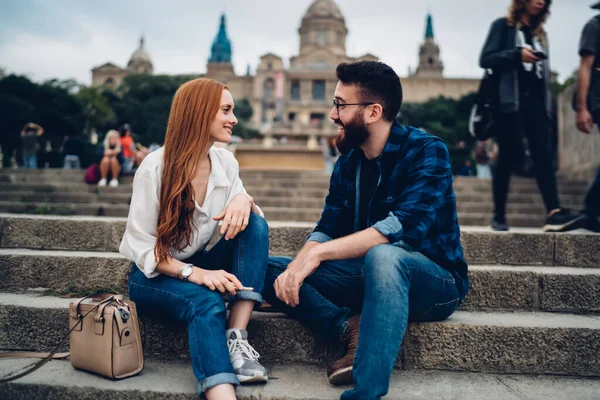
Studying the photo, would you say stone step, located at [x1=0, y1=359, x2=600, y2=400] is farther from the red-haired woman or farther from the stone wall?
the stone wall

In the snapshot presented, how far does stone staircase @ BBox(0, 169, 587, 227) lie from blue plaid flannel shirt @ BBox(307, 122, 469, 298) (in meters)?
3.07

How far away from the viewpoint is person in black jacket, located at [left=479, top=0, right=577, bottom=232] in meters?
3.38

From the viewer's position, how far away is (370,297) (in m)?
1.79

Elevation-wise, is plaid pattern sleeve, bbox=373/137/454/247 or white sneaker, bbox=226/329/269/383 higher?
plaid pattern sleeve, bbox=373/137/454/247

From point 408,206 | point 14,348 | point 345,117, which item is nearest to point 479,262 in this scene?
point 408,206

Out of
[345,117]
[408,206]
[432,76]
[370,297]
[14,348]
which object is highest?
[432,76]

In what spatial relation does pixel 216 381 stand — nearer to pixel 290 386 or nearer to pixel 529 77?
pixel 290 386

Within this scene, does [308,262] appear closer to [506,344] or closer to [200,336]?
[200,336]

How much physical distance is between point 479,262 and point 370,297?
1.45m

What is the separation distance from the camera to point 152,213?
205 centimetres

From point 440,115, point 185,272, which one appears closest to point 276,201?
point 185,272

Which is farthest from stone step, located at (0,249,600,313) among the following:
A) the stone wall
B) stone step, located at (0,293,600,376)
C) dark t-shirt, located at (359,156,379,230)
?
the stone wall

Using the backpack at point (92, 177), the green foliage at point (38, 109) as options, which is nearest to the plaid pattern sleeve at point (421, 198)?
the backpack at point (92, 177)

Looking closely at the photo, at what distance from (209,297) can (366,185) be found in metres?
0.91
